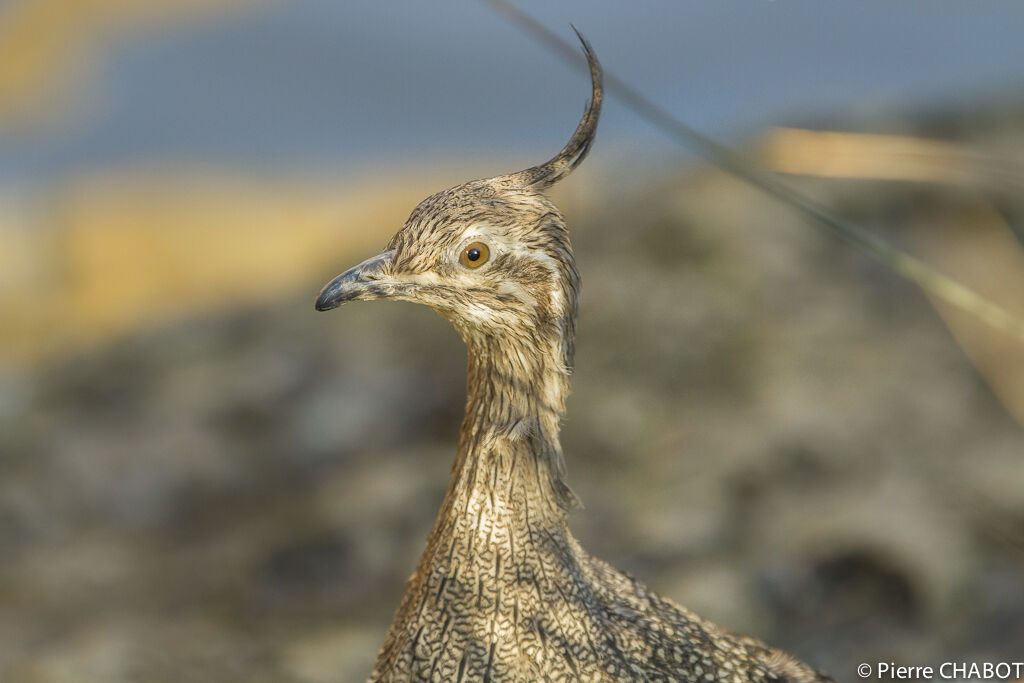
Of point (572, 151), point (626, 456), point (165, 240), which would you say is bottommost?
point (572, 151)

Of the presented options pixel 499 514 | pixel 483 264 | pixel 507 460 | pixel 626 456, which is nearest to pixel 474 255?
pixel 483 264

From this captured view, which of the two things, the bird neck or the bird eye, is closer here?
the bird eye

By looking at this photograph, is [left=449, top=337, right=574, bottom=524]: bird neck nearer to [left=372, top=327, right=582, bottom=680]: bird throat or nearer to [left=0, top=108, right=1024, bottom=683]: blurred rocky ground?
[left=372, top=327, right=582, bottom=680]: bird throat

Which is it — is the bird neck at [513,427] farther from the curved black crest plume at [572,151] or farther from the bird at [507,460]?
the curved black crest plume at [572,151]

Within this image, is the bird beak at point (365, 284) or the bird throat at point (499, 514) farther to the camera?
the bird throat at point (499, 514)

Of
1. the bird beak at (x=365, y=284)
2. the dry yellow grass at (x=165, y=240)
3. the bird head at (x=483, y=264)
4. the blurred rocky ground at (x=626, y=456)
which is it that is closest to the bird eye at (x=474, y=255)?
the bird head at (x=483, y=264)

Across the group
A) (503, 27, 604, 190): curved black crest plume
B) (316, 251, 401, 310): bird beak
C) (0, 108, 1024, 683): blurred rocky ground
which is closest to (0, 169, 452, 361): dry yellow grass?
(0, 108, 1024, 683): blurred rocky ground

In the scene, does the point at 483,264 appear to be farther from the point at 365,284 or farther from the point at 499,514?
the point at 499,514

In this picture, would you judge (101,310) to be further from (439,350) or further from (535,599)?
(535,599)
